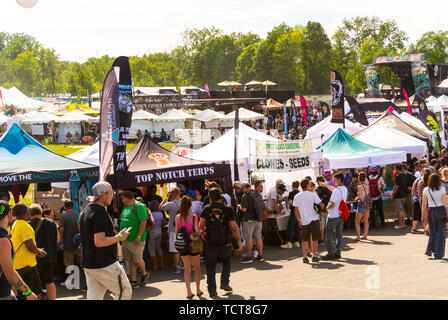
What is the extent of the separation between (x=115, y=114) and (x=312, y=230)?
409cm

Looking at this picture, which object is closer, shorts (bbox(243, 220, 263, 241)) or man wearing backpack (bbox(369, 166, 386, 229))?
shorts (bbox(243, 220, 263, 241))

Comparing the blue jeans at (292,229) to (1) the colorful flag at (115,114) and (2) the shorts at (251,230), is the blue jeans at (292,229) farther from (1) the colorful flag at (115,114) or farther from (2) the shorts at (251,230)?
(1) the colorful flag at (115,114)

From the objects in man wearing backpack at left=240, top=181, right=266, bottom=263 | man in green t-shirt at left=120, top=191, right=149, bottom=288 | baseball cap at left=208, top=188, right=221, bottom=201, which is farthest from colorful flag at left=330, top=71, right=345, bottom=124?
baseball cap at left=208, top=188, right=221, bottom=201

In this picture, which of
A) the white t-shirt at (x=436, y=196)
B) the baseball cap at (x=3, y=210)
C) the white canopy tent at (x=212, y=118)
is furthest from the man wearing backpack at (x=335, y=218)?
the white canopy tent at (x=212, y=118)

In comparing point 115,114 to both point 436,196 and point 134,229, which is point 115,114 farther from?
point 436,196

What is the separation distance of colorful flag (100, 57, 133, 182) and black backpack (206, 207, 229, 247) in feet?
7.76

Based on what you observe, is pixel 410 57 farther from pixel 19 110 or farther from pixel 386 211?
pixel 386 211

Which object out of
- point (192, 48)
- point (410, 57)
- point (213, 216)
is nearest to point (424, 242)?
point (213, 216)

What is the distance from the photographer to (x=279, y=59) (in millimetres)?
97000

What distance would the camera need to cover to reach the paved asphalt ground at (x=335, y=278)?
25.4 ft

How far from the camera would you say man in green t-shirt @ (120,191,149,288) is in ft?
28.1

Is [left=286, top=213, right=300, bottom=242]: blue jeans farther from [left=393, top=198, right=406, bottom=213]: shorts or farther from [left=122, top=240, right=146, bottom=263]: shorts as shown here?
[left=122, top=240, right=146, bottom=263]: shorts

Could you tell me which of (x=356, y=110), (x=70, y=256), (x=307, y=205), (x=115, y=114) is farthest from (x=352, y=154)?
(x=70, y=256)

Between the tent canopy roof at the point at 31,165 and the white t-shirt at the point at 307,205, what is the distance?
387 centimetres
